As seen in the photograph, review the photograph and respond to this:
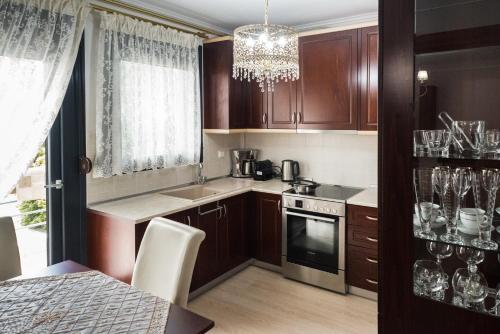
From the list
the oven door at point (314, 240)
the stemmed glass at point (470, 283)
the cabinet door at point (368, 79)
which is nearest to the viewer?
the stemmed glass at point (470, 283)

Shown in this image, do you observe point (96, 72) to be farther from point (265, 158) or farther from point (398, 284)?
point (398, 284)

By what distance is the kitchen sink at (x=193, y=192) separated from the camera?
11.3ft

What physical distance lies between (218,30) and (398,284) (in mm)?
3145

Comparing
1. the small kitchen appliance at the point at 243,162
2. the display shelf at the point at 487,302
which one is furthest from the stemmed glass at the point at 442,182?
the small kitchen appliance at the point at 243,162

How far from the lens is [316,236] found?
3.23 meters

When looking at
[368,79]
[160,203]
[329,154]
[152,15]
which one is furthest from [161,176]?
[368,79]

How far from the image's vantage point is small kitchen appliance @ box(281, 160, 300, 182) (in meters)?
3.81

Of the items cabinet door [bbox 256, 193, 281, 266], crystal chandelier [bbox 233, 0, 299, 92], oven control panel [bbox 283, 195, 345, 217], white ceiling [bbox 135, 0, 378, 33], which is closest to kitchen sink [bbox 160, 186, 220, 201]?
cabinet door [bbox 256, 193, 281, 266]

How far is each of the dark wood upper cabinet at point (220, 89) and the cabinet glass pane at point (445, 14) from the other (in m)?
2.41

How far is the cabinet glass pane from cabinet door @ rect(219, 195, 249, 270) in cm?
228

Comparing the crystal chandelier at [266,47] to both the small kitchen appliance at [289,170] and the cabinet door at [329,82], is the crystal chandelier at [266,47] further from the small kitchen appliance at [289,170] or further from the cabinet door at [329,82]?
the small kitchen appliance at [289,170]

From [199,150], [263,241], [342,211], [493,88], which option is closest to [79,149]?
[199,150]

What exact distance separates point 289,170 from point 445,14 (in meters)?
2.58

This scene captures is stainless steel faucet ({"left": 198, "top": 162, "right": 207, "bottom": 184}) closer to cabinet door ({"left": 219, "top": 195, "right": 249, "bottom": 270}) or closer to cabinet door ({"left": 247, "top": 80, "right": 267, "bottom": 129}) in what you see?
cabinet door ({"left": 219, "top": 195, "right": 249, "bottom": 270})
